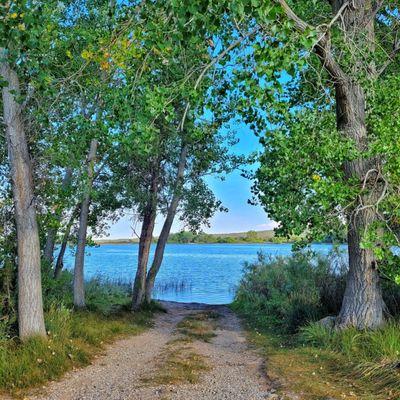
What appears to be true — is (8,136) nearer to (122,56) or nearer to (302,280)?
(122,56)

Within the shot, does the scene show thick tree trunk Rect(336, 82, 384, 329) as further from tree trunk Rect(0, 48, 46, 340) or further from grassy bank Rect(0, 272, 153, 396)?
tree trunk Rect(0, 48, 46, 340)

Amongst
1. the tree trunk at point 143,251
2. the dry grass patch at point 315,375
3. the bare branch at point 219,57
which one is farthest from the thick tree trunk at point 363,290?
the tree trunk at point 143,251

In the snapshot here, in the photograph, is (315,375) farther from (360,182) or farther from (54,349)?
(54,349)

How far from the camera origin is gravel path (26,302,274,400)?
5934mm

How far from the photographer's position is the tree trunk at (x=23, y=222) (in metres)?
7.70

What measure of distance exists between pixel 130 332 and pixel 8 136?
5693mm

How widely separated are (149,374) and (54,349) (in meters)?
1.66

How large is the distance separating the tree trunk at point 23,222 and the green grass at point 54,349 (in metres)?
0.42

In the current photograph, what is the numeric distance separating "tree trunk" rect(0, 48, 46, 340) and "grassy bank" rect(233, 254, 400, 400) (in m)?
4.15

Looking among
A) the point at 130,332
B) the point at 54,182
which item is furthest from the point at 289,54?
the point at 130,332

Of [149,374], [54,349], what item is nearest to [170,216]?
[54,349]

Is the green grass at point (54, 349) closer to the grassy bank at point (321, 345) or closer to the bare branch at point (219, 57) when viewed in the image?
the grassy bank at point (321, 345)

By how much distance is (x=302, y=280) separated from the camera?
13.9 meters

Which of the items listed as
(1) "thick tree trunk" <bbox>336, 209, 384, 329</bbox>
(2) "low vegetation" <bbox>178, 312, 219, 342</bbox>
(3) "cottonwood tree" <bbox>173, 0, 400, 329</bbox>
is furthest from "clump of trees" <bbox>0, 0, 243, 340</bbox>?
(1) "thick tree trunk" <bbox>336, 209, 384, 329</bbox>
